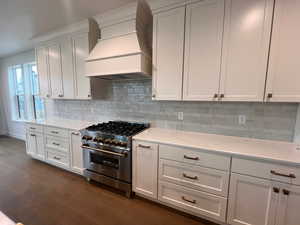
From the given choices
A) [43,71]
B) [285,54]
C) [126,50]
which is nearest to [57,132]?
[43,71]

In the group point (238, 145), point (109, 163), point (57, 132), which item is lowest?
point (109, 163)

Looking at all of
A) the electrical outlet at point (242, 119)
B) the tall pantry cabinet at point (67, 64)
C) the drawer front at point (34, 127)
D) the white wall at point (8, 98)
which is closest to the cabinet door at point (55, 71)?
the tall pantry cabinet at point (67, 64)

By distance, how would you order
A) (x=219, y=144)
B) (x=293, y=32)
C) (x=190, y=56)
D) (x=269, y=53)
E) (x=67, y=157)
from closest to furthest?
(x=293, y=32) < (x=269, y=53) < (x=219, y=144) < (x=190, y=56) < (x=67, y=157)

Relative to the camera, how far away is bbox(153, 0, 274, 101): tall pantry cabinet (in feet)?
4.99

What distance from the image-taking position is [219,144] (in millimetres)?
1684

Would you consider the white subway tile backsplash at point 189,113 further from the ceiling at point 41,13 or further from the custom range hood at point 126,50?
the ceiling at point 41,13

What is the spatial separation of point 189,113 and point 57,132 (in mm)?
2431

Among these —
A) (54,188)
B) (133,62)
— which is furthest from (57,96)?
(133,62)

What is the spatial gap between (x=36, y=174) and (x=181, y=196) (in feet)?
8.88

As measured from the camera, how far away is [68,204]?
200cm

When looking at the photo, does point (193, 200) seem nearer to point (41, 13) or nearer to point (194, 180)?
point (194, 180)

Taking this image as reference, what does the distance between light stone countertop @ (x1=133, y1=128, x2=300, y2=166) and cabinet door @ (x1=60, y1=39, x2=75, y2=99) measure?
6.10 ft

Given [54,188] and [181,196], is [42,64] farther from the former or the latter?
[181,196]

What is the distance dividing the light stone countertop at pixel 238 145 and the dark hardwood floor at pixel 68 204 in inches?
36.8
